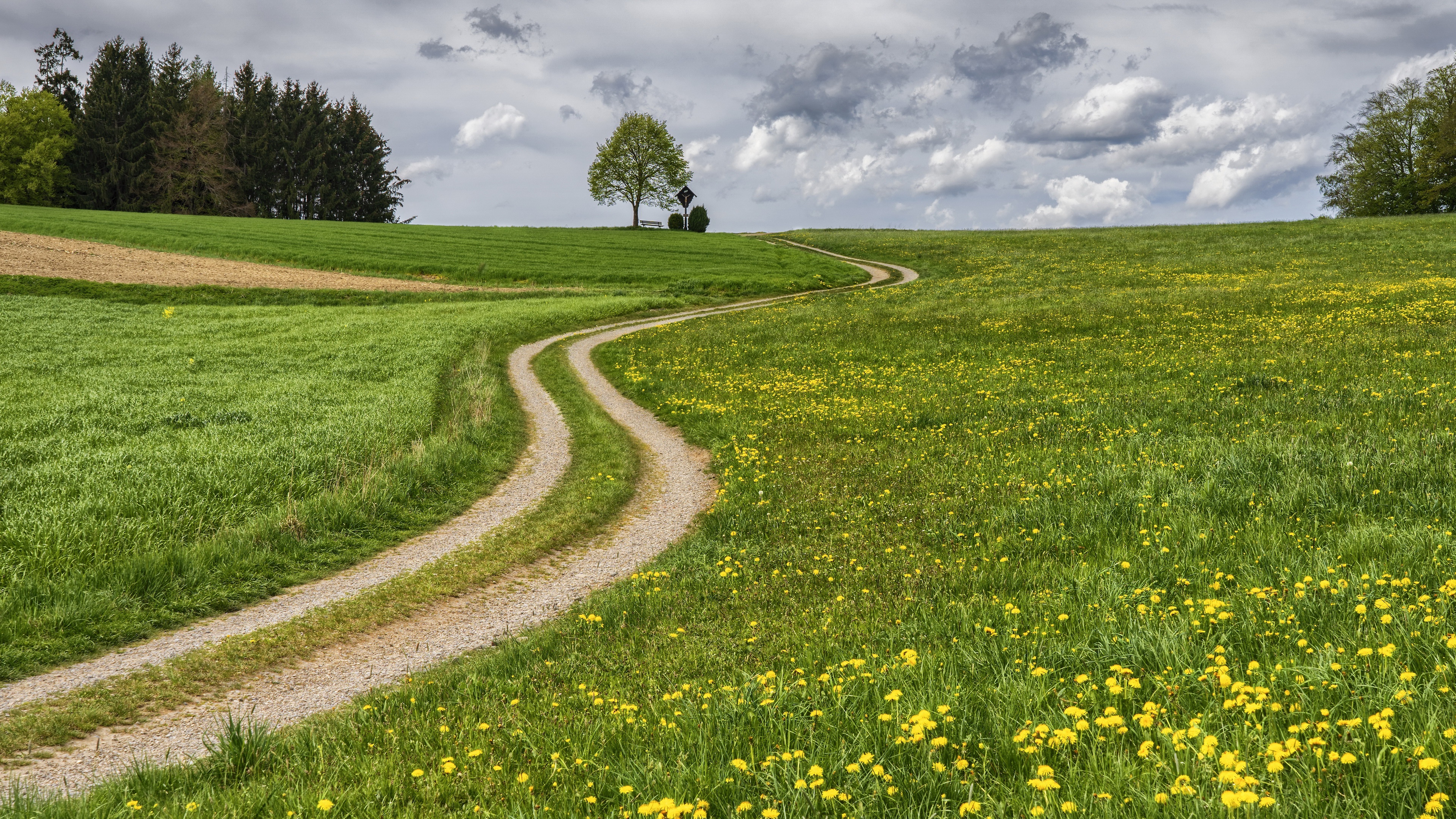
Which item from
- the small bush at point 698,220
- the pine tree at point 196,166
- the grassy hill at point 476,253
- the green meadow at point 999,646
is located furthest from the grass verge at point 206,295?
the pine tree at point 196,166

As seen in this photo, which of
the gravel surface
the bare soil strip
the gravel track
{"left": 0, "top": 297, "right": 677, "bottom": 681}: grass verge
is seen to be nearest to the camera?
the gravel track

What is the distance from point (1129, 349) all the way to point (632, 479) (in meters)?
15.5

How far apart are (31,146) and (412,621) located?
397 ft

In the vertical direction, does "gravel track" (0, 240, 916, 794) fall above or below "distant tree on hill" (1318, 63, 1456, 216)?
below

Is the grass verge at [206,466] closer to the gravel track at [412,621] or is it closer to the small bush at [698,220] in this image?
the gravel track at [412,621]

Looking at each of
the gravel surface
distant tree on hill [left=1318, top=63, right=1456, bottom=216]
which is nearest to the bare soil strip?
the gravel surface

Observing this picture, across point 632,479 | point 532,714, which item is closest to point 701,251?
point 632,479

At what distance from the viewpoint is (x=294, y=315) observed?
36.8 metres

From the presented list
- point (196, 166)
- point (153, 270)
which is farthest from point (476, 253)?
point (196, 166)

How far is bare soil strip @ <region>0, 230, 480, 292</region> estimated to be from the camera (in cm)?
4600

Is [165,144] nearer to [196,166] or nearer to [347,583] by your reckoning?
[196,166]

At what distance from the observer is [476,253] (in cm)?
6631

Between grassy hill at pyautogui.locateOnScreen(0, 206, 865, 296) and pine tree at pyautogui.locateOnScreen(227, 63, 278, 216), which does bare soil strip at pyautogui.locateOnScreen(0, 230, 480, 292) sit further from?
pine tree at pyautogui.locateOnScreen(227, 63, 278, 216)

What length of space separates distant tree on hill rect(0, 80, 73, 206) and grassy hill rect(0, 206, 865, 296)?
73.5 ft
